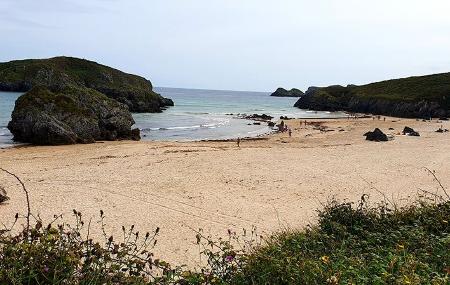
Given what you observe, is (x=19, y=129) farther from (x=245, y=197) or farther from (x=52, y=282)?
(x=52, y=282)

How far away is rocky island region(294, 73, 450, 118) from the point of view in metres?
71.2

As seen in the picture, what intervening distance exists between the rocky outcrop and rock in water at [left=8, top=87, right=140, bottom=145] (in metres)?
52.6

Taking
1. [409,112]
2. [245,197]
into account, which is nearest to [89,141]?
[245,197]

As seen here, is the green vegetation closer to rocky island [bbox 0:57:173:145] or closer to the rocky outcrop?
rocky island [bbox 0:57:173:145]

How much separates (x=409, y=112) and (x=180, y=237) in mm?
68227

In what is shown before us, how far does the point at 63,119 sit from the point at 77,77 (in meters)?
80.5

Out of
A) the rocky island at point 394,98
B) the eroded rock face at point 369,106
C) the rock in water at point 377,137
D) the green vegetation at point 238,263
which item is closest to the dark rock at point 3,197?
the green vegetation at point 238,263

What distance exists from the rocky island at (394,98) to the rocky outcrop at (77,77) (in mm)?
35479

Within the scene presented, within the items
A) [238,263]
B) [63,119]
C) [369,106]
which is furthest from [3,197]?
[369,106]

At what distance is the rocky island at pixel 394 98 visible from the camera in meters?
71.2

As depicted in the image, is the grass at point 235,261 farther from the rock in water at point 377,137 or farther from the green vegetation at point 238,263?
the rock in water at point 377,137

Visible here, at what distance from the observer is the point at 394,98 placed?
7950 centimetres

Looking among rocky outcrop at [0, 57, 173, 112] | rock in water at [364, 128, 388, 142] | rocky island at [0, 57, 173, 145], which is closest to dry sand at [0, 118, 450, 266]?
rocky island at [0, 57, 173, 145]

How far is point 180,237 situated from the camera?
36.3 ft
